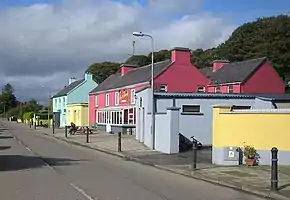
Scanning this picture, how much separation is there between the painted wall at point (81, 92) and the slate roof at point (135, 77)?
49.8 ft

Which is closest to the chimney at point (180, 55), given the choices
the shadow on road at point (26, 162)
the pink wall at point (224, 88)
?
the pink wall at point (224, 88)

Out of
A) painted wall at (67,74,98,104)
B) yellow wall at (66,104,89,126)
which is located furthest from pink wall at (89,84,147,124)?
painted wall at (67,74,98,104)

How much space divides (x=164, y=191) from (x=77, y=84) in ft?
244

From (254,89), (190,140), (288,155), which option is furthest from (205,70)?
(288,155)

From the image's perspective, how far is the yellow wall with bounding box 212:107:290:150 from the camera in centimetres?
2044

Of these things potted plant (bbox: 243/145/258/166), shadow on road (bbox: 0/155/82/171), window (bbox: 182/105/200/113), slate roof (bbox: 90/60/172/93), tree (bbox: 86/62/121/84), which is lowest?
shadow on road (bbox: 0/155/82/171)

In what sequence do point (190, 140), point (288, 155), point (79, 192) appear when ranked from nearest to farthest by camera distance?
point (79, 192) → point (288, 155) → point (190, 140)

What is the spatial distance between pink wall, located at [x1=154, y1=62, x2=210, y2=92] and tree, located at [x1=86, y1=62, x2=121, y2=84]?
57.6 m

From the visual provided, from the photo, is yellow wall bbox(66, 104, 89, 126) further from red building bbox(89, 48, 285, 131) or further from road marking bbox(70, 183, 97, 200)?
road marking bbox(70, 183, 97, 200)

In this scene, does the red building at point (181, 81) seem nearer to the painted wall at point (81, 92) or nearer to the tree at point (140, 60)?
the painted wall at point (81, 92)

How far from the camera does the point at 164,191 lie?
44.9 ft

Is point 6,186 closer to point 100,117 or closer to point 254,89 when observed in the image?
point 254,89

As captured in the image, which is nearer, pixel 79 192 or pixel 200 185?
pixel 79 192

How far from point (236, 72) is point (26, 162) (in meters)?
39.0
